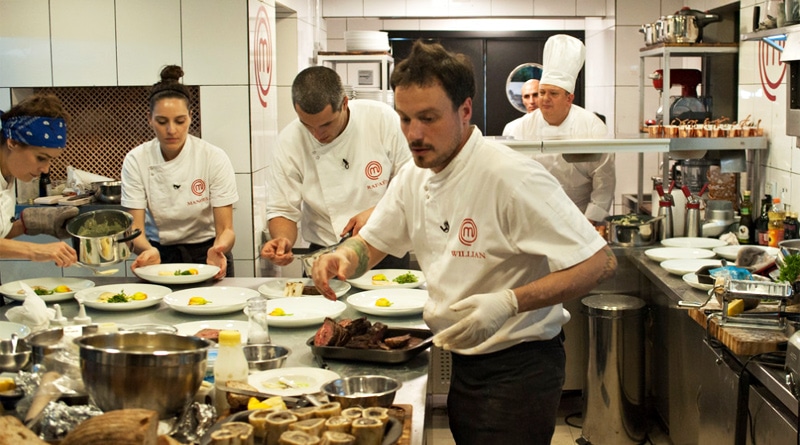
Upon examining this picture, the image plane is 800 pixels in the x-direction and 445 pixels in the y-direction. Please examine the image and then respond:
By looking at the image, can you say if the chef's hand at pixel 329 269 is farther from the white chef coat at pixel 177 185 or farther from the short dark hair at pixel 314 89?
the white chef coat at pixel 177 185

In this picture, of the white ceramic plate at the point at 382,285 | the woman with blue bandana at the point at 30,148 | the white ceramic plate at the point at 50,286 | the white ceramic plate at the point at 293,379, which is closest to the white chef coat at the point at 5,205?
the woman with blue bandana at the point at 30,148

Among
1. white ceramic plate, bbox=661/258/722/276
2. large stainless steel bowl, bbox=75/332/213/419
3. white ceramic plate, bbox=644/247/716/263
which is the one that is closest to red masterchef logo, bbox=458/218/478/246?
large stainless steel bowl, bbox=75/332/213/419

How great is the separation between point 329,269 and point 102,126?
3.37 metres

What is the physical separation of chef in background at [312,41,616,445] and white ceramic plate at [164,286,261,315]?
0.63m

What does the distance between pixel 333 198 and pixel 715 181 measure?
9.13ft

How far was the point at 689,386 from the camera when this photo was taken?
3.93 metres

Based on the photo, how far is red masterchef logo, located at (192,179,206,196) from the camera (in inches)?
159

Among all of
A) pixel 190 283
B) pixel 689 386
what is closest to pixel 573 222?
pixel 190 283

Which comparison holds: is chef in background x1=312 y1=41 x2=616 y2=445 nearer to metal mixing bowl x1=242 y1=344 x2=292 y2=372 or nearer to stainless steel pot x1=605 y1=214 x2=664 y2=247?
metal mixing bowl x1=242 y1=344 x2=292 y2=372

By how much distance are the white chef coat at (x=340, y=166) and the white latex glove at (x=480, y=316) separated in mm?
1600

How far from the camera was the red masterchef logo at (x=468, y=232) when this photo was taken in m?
2.25

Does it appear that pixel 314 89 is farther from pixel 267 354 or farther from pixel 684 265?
pixel 684 265

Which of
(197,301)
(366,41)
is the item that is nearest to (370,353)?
(197,301)

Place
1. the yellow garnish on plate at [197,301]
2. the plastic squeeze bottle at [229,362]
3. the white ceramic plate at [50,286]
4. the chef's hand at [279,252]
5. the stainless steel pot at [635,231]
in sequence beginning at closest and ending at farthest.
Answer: the plastic squeeze bottle at [229,362]
the yellow garnish on plate at [197,301]
the white ceramic plate at [50,286]
the chef's hand at [279,252]
the stainless steel pot at [635,231]
